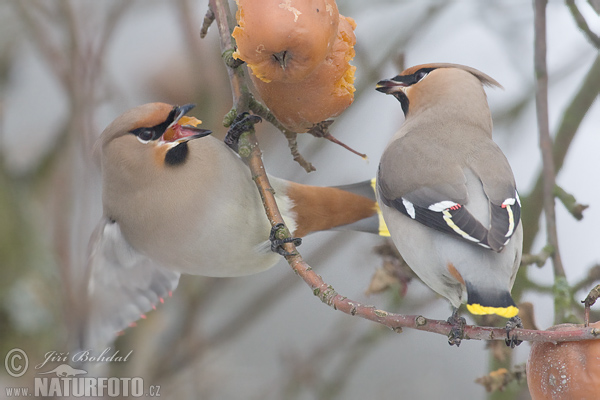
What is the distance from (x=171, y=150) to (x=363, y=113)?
1.10 meters

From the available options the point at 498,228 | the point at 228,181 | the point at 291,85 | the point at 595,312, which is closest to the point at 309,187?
the point at 228,181

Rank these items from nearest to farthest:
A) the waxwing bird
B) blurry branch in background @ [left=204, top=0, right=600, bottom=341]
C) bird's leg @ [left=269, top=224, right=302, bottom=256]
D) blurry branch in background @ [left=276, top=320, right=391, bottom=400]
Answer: blurry branch in background @ [left=204, top=0, right=600, bottom=341] → the waxwing bird → bird's leg @ [left=269, top=224, right=302, bottom=256] → blurry branch in background @ [left=276, top=320, right=391, bottom=400]

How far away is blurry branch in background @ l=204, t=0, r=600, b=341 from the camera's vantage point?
123cm

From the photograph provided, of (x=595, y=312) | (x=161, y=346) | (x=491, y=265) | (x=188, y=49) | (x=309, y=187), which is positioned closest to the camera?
(x=491, y=265)

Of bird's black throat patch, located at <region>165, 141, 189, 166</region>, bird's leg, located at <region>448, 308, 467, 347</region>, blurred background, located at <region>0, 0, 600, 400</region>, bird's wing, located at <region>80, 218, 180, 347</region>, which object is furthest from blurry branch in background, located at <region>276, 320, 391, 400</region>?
bird's leg, located at <region>448, 308, 467, 347</region>

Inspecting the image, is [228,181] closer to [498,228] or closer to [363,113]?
[498,228]

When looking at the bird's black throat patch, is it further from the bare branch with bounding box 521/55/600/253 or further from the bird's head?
the bare branch with bounding box 521/55/600/253

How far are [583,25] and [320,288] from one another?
103 centimetres

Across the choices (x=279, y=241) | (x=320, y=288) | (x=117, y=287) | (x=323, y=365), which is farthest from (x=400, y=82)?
(x=323, y=365)

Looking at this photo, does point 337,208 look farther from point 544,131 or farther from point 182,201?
point 544,131

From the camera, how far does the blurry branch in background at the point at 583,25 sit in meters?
1.76

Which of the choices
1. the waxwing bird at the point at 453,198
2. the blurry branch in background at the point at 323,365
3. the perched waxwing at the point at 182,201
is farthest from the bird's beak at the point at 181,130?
the blurry branch in background at the point at 323,365

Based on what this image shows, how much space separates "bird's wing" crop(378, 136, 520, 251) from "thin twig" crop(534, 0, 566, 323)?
9.1 inches

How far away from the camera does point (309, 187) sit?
81.0 inches
